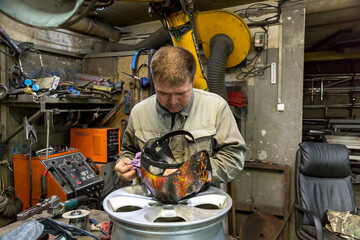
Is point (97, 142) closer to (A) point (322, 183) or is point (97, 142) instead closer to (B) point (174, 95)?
(B) point (174, 95)

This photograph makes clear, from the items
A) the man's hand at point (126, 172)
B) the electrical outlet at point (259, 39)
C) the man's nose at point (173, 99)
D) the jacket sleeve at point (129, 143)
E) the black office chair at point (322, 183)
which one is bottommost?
the black office chair at point (322, 183)

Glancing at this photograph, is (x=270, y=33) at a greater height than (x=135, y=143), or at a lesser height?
greater

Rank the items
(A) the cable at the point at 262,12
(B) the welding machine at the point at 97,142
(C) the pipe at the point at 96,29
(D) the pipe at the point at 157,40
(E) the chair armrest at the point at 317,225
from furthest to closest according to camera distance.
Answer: (C) the pipe at the point at 96,29
(D) the pipe at the point at 157,40
(A) the cable at the point at 262,12
(B) the welding machine at the point at 97,142
(E) the chair armrest at the point at 317,225

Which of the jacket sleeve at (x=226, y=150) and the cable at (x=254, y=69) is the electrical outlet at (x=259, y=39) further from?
the jacket sleeve at (x=226, y=150)

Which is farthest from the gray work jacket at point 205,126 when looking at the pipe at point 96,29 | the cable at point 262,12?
the pipe at point 96,29

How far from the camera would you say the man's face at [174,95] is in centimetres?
103

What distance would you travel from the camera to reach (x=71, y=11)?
54 cm

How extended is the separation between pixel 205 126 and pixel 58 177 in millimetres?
1649

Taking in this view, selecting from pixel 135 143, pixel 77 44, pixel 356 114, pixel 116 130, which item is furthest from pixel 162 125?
pixel 356 114

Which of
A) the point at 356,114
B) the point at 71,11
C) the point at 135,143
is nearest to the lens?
the point at 71,11

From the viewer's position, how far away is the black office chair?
2.20 meters

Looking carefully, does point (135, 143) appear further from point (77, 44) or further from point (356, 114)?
point (356, 114)

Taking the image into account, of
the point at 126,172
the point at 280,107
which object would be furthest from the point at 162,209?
the point at 280,107

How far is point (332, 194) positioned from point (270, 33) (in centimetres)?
184
